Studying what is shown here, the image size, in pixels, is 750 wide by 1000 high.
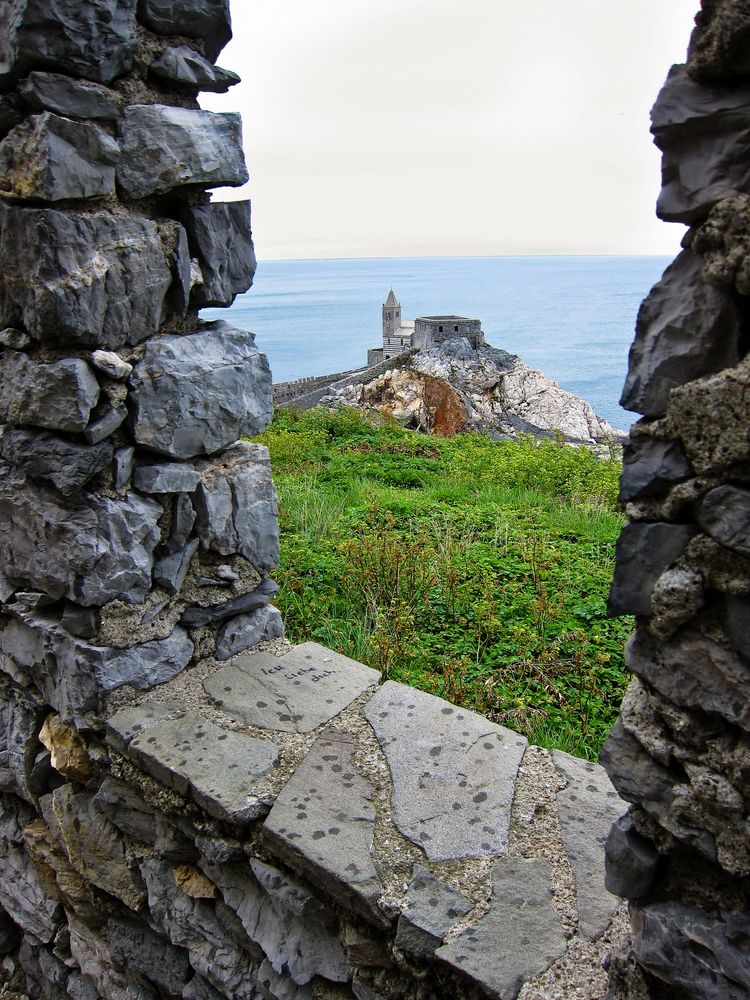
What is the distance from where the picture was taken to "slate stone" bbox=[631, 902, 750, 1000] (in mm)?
1430

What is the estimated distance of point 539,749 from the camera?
2615mm

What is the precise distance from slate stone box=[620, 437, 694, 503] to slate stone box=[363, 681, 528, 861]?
1271 mm

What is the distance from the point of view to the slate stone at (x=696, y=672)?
53.7 inches

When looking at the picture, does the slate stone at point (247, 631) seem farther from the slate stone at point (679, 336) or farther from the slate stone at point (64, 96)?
the slate stone at point (679, 336)

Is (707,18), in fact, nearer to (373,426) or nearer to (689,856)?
(689,856)

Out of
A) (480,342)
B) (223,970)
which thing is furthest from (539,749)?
(480,342)

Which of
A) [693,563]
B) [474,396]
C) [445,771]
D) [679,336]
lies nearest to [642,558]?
[693,563]

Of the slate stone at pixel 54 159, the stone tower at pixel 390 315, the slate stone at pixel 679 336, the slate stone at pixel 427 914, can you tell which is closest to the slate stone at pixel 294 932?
the slate stone at pixel 427 914

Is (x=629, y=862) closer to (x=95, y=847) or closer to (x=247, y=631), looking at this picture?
(x=247, y=631)

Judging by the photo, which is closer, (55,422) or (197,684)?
(55,422)

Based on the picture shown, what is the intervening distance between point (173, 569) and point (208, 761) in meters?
0.78

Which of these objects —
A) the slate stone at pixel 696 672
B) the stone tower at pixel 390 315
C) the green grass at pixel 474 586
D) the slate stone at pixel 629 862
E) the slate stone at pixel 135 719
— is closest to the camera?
the slate stone at pixel 696 672

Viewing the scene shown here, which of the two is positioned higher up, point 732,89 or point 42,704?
point 732,89

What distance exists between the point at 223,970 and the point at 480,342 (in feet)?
83.9
